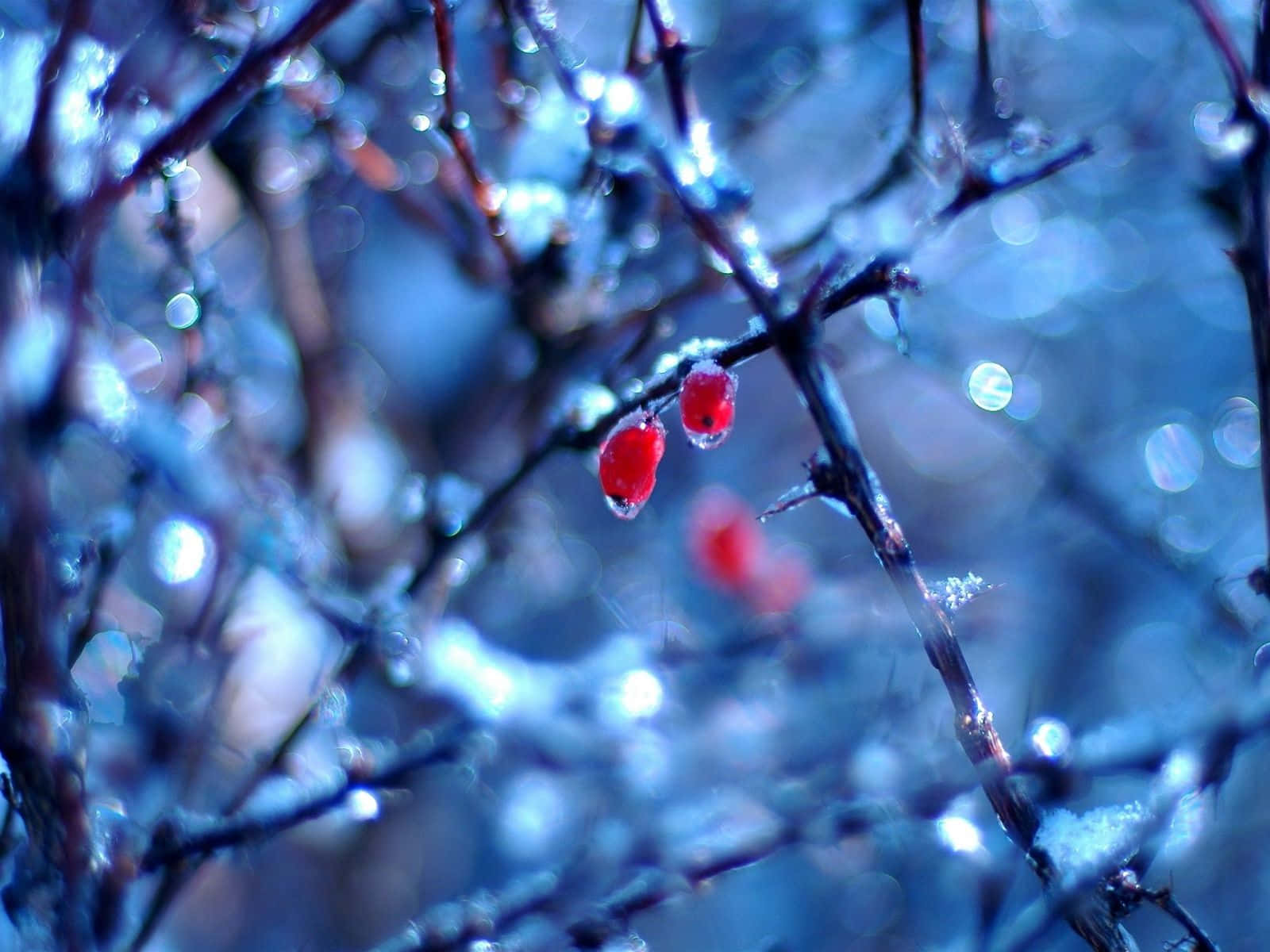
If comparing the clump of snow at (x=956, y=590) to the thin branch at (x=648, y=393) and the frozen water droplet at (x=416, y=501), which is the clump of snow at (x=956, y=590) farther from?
the frozen water droplet at (x=416, y=501)

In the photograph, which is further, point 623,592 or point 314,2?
point 623,592

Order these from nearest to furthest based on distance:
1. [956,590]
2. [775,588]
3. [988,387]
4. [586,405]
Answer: [956,590] < [586,405] < [988,387] < [775,588]

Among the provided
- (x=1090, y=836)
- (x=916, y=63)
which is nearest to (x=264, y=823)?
(x=1090, y=836)

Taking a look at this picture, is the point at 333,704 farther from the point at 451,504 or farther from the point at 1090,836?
the point at 1090,836

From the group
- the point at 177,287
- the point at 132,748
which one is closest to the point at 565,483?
the point at 132,748

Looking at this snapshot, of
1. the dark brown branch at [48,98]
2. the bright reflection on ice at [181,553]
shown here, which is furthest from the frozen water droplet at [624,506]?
the bright reflection on ice at [181,553]

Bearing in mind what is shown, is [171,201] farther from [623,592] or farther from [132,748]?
[623,592]
